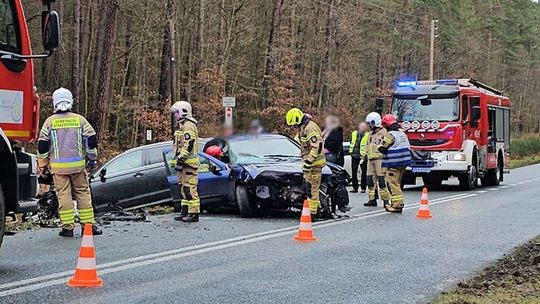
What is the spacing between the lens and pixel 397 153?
13383mm

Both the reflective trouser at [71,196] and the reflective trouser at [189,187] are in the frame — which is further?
the reflective trouser at [189,187]

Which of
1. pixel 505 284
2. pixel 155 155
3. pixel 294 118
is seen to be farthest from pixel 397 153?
pixel 505 284

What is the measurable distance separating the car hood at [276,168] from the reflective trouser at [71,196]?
124 inches

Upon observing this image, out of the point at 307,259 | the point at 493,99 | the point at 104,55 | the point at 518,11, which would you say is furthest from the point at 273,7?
the point at 518,11

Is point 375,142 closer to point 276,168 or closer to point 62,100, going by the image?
point 276,168

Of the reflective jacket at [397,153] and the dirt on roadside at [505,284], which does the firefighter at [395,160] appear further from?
the dirt on roadside at [505,284]

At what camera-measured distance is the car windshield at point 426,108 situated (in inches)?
769

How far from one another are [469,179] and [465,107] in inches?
76.9

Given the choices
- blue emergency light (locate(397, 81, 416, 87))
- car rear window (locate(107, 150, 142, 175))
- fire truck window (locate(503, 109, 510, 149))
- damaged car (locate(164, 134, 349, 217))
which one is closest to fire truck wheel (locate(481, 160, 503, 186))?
fire truck window (locate(503, 109, 510, 149))

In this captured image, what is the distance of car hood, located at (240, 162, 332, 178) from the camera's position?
11643 millimetres

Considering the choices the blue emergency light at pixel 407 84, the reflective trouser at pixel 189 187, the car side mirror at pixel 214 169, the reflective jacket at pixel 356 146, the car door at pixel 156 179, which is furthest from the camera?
the blue emergency light at pixel 407 84

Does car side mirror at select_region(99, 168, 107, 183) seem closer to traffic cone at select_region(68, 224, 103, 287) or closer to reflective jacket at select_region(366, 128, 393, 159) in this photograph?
reflective jacket at select_region(366, 128, 393, 159)

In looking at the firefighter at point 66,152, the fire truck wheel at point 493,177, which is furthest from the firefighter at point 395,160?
the fire truck wheel at point 493,177

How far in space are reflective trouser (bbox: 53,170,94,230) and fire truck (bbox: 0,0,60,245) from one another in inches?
64.7
